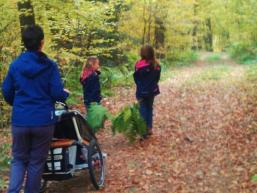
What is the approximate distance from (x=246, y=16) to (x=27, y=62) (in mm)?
22616

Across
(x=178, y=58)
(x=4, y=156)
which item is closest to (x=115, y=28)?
(x=178, y=58)

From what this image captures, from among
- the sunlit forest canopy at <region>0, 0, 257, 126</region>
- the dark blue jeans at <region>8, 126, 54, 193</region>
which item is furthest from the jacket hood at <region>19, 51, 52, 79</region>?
the sunlit forest canopy at <region>0, 0, 257, 126</region>

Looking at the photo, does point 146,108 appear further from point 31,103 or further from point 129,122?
point 31,103

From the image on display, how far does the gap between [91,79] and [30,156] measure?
4.20m

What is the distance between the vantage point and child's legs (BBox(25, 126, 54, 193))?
16.9 ft

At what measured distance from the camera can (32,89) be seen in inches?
200

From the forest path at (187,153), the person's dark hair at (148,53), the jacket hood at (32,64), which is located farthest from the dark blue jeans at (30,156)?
the person's dark hair at (148,53)

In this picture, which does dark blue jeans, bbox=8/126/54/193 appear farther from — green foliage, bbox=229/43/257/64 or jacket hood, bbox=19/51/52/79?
green foliage, bbox=229/43/257/64

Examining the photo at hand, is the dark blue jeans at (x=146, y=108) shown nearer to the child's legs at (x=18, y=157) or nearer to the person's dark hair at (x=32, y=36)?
the child's legs at (x=18, y=157)

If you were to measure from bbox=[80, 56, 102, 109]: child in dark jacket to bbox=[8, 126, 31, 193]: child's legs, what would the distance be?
416 centimetres

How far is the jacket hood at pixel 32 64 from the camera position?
504 centimetres

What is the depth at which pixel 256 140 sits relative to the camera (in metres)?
8.65

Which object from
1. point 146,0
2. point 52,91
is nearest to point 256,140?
point 52,91

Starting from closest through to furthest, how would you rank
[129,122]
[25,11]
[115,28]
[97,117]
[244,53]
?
1. [97,117]
2. [129,122]
3. [25,11]
4. [115,28]
5. [244,53]
